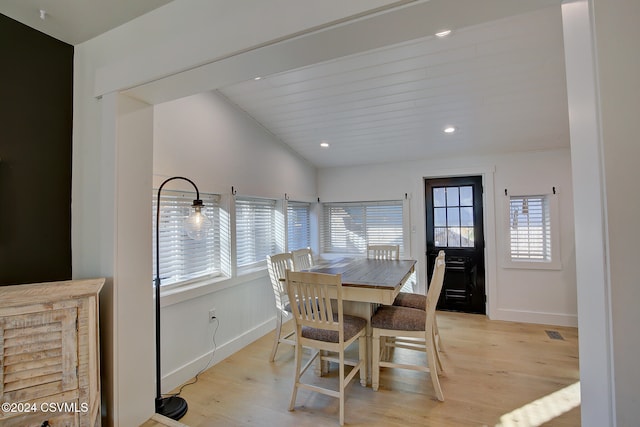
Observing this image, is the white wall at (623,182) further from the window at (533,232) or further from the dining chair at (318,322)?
the window at (533,232)

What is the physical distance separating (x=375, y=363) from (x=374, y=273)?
809 mm

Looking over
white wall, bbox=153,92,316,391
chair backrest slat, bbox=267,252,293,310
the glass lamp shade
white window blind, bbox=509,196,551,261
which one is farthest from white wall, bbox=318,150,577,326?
the glass lamp shade

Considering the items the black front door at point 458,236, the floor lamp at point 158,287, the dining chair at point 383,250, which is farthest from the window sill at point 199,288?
the black front door at point 458,236

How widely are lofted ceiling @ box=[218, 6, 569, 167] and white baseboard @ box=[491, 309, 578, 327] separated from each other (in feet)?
6.93

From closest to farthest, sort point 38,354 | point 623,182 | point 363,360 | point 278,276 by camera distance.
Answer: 1. point 623,182
2. point 38,354
3. point 363,360
4. point 278,276

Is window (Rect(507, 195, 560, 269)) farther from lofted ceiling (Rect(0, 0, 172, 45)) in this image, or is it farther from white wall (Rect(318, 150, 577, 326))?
lofted ceiling (Rect(0, 0, 172, 45))

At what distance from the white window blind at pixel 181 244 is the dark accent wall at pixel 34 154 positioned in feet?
2.30

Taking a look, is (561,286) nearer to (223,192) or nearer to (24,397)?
(223,192)

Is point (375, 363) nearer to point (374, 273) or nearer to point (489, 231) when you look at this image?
point (374, 273)

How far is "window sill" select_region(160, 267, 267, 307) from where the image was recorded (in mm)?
2414

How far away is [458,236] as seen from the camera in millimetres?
4227

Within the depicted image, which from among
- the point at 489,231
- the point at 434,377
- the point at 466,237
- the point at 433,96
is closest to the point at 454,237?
the point at 466,237

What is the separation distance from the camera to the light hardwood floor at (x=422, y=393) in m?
2.01

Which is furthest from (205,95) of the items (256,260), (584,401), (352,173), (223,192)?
(584,401)
